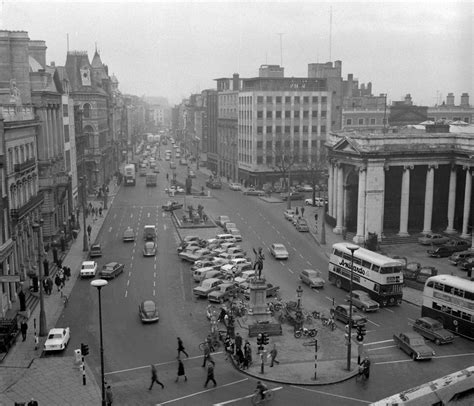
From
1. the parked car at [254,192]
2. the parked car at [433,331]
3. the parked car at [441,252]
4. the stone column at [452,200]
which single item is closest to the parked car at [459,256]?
the parked car at [441,252]

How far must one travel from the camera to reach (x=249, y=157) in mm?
133000

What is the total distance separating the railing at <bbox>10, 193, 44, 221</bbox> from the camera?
5303 cm

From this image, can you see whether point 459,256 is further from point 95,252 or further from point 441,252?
point 95,252

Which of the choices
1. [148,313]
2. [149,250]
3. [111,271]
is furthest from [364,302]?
[149,250]

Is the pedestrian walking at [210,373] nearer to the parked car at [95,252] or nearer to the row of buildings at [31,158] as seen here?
the row of buildings at [31,158]

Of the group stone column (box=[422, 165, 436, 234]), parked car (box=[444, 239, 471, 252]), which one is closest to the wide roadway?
parked car (box=[444, 239, 471, 252])

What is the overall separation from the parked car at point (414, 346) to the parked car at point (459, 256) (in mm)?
26316

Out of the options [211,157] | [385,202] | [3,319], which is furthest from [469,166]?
[211,157]

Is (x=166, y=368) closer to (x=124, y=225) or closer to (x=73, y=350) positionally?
(x=73, y=350)

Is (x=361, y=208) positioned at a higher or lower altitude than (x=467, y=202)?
lower

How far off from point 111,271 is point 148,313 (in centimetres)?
1415

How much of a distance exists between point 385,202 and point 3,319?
52.0 meters

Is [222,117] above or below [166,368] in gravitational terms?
above

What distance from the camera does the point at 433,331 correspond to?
4381 centimetres
